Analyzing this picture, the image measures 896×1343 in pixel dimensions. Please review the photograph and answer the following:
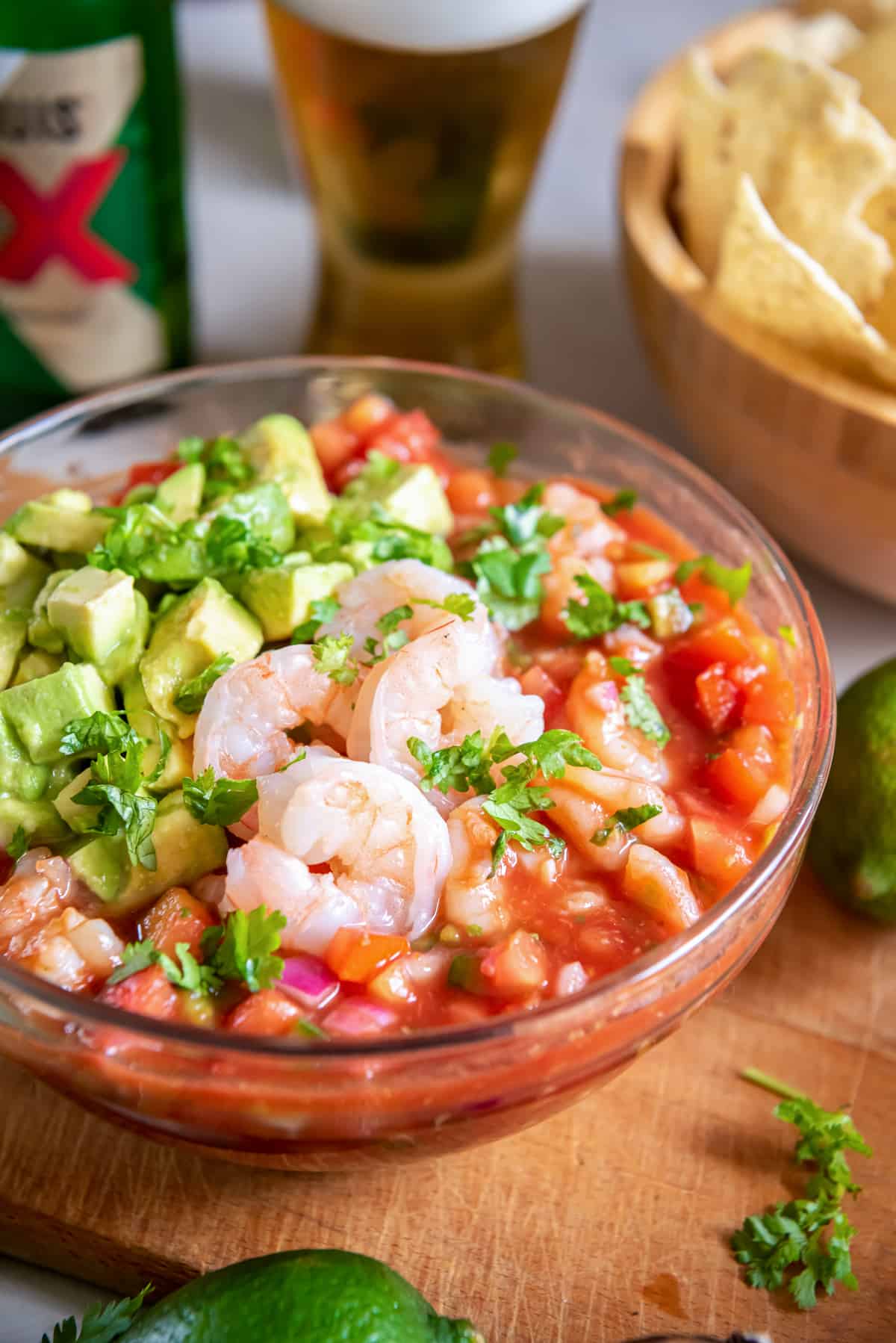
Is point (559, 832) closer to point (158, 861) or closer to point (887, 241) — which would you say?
point (158, 861)

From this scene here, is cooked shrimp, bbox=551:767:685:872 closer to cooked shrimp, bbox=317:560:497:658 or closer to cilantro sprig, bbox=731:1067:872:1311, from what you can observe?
cooked shrimp, bbox=317:560:497:658

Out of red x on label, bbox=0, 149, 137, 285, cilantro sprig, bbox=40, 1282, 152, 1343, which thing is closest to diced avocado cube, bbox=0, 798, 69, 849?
cilantro sprig, bbox=40, 1282, 152, 1343

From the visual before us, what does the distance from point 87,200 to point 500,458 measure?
122 centimetres

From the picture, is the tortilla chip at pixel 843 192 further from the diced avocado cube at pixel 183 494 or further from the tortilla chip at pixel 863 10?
the diced avocado cube at pixel 183 494

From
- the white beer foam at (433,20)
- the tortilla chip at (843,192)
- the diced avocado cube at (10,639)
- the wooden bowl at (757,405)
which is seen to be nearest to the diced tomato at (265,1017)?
the diced avocado cube at (10,639)

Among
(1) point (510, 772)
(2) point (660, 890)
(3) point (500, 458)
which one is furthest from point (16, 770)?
(3) point (500, 458)

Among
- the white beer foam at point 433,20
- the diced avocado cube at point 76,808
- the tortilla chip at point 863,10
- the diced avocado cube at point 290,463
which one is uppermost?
the white beer foam at point 433,20

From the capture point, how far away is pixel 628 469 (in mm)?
2793

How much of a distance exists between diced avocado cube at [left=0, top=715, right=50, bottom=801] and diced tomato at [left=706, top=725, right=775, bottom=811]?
3.28 ft

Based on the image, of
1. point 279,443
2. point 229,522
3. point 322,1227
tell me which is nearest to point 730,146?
point 279,443

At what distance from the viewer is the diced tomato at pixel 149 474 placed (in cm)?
257

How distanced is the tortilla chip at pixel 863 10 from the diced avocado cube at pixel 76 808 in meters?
2.78

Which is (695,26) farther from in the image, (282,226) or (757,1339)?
(757,1339)

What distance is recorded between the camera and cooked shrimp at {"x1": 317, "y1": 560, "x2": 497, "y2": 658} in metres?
2.14
